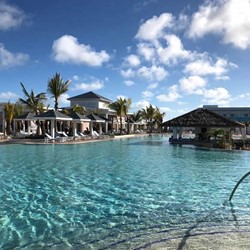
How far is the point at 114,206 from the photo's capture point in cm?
684

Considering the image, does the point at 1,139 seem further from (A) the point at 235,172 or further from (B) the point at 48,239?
(B) the point at 48,239

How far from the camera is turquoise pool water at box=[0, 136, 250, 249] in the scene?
4.98m

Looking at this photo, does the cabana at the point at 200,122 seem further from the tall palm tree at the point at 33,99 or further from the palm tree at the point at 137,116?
the palm tree at the point at 137,116

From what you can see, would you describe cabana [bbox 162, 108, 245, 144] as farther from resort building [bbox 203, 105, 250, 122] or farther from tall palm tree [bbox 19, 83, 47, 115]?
resort building [bbox 203, 105, 250, 122]

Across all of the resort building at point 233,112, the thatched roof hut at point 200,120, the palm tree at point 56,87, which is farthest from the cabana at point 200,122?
the resort building at point 233,112

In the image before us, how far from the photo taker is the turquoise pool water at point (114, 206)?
196 inches

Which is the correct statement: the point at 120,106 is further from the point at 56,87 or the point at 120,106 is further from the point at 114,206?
the point at 114,206

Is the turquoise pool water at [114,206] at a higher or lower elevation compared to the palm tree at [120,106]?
lower

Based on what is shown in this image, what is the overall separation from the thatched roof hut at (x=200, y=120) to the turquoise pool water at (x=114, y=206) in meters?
14.1

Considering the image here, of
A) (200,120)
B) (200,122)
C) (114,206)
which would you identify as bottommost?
(114,206)

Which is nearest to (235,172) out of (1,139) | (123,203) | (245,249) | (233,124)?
(123,203)

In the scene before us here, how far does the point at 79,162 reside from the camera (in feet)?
46.3

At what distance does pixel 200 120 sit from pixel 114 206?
21190mm

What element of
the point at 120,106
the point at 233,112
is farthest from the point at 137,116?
the point at 233,112
